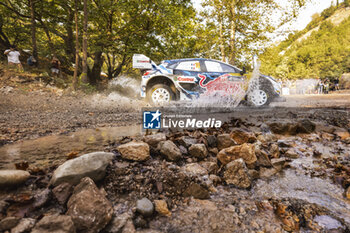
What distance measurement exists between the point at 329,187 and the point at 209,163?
84cm

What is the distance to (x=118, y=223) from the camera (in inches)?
33.1

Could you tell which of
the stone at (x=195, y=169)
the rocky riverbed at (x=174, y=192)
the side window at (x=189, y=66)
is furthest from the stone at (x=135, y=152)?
the side window at (x=189, y=66)

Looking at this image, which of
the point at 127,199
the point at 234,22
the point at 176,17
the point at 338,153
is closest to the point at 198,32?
the point at 234,22

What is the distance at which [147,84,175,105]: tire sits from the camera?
535 centimetres

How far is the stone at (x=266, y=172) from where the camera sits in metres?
1.42

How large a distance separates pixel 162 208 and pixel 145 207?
→ 0.10 metres

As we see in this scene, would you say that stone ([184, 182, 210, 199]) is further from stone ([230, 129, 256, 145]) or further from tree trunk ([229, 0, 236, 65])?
tree trunk ([229, 0, 236, 65])

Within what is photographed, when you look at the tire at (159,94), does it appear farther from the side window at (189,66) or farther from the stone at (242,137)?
the stone at (242,137)

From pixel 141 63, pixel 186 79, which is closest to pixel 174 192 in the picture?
pixel 186 79

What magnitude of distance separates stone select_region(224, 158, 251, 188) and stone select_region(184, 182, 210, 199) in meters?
0.26

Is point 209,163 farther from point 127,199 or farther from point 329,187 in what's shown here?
point 329,187

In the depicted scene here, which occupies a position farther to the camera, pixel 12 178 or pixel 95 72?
pixel 95 72

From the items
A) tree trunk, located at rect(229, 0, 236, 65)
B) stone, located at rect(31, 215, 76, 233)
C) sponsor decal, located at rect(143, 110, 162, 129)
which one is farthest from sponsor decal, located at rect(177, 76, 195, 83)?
tree trunk, located at rect(229, 0, 236, 65)

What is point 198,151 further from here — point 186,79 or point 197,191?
point 186,79
